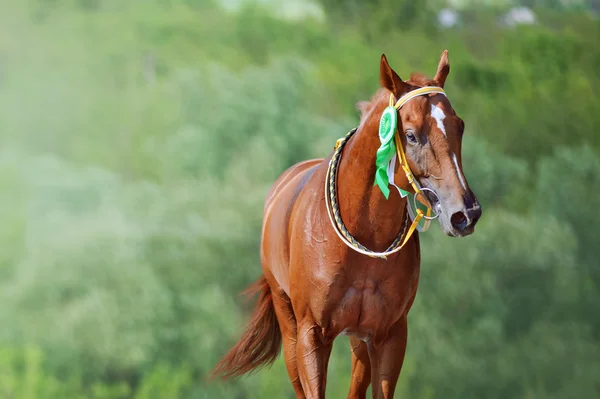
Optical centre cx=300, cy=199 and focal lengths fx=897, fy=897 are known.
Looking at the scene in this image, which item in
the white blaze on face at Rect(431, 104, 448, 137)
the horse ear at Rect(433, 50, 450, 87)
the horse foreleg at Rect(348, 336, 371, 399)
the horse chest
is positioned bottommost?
the horse foreleg at Rect(348, 336, 371, 399)

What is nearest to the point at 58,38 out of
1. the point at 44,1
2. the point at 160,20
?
the point at 44,1

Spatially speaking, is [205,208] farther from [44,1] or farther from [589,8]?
[589,8]

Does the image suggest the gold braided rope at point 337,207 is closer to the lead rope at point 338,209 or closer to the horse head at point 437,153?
the lead rope at point 338,209

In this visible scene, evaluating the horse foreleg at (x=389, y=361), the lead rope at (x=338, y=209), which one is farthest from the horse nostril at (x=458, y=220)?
the horse foreleg at (x=389, y=361)

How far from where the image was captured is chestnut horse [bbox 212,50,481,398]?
2.60m

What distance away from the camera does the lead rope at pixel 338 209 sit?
263 centimetres

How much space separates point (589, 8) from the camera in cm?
899

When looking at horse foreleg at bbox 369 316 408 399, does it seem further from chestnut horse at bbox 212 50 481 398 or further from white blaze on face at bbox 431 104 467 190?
white blaze on face at bbox 431 104 467 190

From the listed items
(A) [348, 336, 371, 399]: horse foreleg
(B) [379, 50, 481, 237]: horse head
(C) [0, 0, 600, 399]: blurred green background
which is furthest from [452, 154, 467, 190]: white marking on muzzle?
(C) [0, 0, 600, 399]: blurred green background

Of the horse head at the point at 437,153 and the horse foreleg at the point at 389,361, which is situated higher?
the horse head at the point at 437,153

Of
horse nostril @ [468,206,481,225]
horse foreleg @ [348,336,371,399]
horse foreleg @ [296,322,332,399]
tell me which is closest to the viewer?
horse nostril @ [468,206,481,225]

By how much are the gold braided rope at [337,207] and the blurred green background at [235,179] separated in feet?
17.1

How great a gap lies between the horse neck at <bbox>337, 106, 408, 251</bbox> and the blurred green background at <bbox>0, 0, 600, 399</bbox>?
5.27 metres

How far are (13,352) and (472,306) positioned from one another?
4242 millimetres
